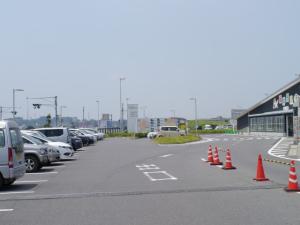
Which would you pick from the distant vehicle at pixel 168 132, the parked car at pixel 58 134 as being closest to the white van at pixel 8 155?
the parked car at pixel 58 134

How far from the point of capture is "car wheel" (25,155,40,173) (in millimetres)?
19516

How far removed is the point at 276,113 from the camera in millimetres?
66625

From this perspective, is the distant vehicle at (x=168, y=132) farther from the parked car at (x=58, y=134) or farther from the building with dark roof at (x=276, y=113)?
the parked car at (x=58, y=134)

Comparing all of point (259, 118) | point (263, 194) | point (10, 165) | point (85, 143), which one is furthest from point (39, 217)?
point (259, 118)

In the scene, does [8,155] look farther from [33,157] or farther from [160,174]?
[33,157]

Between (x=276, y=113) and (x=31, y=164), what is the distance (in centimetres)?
5235

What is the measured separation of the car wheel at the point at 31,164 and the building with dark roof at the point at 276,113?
138 ft

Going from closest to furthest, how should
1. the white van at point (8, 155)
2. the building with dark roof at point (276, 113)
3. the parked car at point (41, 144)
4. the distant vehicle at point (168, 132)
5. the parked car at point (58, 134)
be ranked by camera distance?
the white van at point (8, 155), the parked car at point (41, 144), the parked car at point (58, 134), the distant vehicle at point (168, 132), the building with dark roof at point (276, 113)

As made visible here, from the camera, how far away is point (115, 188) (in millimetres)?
13312

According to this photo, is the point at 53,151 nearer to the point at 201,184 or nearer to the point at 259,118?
the point at 201,184

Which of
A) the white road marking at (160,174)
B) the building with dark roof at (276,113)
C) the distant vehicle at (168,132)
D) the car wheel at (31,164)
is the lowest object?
the white road marking at (160,174)

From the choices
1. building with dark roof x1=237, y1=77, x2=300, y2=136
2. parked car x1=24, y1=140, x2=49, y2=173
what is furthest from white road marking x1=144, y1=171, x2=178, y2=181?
building with dark roof x1=237, y1=77, x2=300, y2=136

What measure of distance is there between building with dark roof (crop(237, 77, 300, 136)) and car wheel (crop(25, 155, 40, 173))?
4195cm

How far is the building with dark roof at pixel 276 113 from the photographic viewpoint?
207 feet
